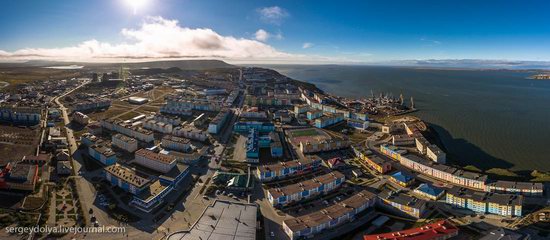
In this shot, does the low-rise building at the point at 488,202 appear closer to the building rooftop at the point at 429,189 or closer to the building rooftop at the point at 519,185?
the building rooftop at the point at 429,189

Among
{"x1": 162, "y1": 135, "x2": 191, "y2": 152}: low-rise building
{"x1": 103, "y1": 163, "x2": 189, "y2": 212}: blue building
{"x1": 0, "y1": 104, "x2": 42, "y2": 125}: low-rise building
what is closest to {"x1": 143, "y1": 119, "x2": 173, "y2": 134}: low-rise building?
{"x1": 162, "y1": 135, "x2": 191, "y2": 152}: low-rise building

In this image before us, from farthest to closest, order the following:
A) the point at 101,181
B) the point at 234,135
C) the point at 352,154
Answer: the point at 234,135
the point at 352,154
the point at 101,181

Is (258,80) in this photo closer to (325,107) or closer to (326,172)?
(325,107)

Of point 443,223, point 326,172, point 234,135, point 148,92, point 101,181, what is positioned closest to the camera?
point 443,223

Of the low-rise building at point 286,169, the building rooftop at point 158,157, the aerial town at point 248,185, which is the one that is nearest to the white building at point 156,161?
the building rooftop at point 158,157

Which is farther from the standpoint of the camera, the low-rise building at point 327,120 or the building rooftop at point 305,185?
the low-rise building at point 327,120

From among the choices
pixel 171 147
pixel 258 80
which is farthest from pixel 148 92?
pixel 171 147
